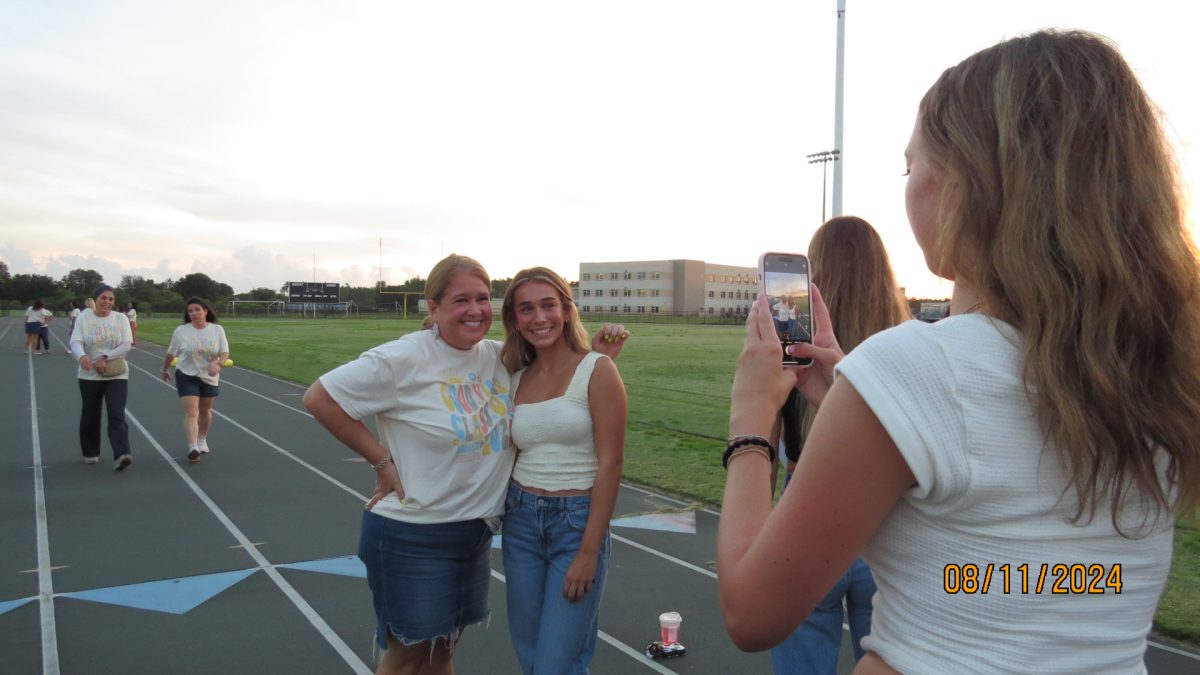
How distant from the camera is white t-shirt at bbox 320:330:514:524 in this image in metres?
3.05

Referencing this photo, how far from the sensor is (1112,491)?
945 millimetres

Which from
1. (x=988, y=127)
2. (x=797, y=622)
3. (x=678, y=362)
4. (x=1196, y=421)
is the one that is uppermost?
(x=988, y=127)

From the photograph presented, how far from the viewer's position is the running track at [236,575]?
13.7 feet

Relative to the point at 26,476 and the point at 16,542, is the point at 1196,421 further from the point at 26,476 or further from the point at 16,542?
the point at 26,476

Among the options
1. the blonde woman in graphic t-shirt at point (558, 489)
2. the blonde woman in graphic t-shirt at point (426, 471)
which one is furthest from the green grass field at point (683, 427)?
the blonde woman in graphic t-shirt at point (426, 471)

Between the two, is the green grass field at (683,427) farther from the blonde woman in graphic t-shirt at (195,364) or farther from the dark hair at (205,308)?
the dark hair at (205,308)

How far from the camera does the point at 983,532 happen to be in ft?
3.10

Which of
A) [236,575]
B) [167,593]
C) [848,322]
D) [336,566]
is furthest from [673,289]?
[848,322]

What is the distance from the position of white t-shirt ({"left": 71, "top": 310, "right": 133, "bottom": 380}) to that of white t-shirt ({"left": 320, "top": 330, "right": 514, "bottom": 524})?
24.5 feet

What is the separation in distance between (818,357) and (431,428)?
6.07ft

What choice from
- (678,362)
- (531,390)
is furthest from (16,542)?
(678,362)

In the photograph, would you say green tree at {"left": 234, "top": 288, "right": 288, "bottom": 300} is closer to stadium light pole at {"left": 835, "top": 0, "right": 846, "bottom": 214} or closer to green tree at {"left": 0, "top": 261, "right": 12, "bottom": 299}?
green tree at {"left": 0, "top": 261, "right": 12, "bottom": 299}

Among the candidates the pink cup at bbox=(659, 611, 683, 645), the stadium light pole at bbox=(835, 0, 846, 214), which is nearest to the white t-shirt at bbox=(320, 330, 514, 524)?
the pink cup at bbox=(659, 611, 683, 645)

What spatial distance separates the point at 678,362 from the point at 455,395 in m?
22.6
